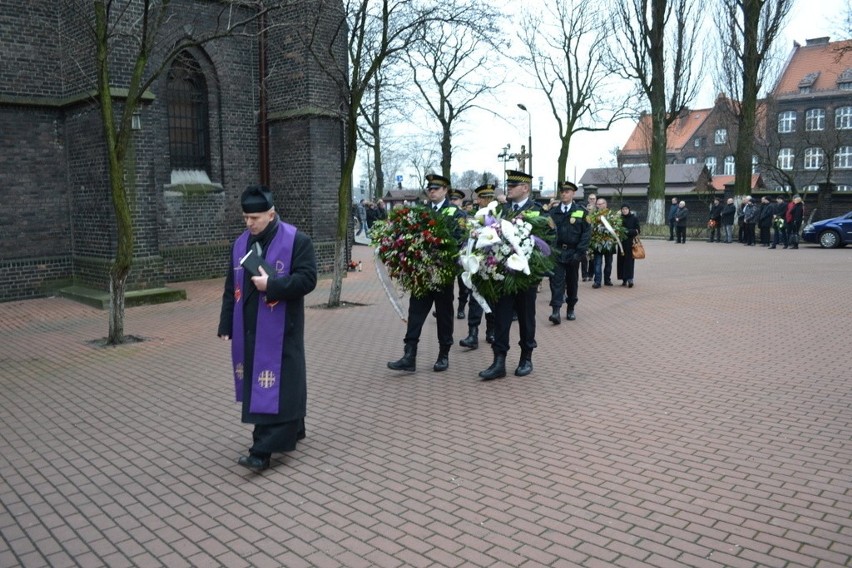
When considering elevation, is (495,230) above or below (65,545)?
above

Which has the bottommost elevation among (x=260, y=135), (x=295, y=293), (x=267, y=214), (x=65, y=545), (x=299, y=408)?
(x=65, y=545)

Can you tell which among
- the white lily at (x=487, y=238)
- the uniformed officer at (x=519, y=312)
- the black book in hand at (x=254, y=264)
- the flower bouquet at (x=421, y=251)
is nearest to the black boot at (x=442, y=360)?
the uniformed officer at (x=519, y=312)

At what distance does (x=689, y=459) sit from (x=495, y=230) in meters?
3.17

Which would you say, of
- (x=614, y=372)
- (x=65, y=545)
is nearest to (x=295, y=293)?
(x=65, y=545)

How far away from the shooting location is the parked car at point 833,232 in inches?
984

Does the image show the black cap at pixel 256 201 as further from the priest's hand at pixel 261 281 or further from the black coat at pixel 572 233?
the black coat at pixel 572 233

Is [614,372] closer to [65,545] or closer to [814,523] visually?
[814,523]

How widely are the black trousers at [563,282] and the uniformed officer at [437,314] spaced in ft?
10.3

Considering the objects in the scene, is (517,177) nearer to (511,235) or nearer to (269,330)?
(511,235)

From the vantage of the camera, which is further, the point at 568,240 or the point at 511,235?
the point at 568,240

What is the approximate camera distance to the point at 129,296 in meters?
13.2

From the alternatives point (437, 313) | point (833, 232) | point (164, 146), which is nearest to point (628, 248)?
point (437, 313)

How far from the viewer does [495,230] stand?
754 centimetres

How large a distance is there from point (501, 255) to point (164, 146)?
1106cm
